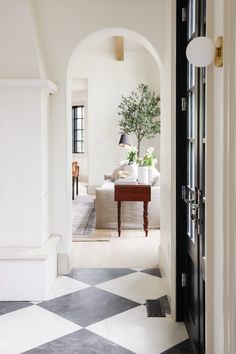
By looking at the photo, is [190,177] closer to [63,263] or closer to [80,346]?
[80,346]

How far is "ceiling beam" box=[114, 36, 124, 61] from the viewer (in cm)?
838

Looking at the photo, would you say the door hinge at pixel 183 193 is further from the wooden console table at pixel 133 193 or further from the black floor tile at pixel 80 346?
the wooden console table at pixel 133 193

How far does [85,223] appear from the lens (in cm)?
675

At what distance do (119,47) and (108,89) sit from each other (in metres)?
1.45

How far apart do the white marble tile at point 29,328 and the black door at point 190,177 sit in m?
0.82

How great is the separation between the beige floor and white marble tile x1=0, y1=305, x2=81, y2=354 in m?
1.29

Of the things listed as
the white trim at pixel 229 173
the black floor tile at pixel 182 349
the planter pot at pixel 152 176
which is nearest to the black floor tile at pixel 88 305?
the black floor tile at pixel 182 349

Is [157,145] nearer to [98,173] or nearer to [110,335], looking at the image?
[98,173]

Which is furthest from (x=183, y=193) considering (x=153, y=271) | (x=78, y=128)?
(x=78, y=128)

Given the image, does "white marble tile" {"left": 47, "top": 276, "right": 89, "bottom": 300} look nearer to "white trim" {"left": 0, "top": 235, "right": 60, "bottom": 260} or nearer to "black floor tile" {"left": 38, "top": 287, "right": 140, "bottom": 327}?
"black floor tile" {"left": 38, "top": 287, "right": 140, "bottom": 327}

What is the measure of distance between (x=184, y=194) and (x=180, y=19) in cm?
124

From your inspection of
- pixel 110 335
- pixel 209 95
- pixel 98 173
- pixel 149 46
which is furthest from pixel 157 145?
pixel 209 95

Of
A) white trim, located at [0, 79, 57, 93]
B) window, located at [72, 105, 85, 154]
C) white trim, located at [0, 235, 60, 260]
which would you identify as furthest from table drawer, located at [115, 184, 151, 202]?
window, located at [72, 105, 85, 154]

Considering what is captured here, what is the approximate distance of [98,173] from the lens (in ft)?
34.0
